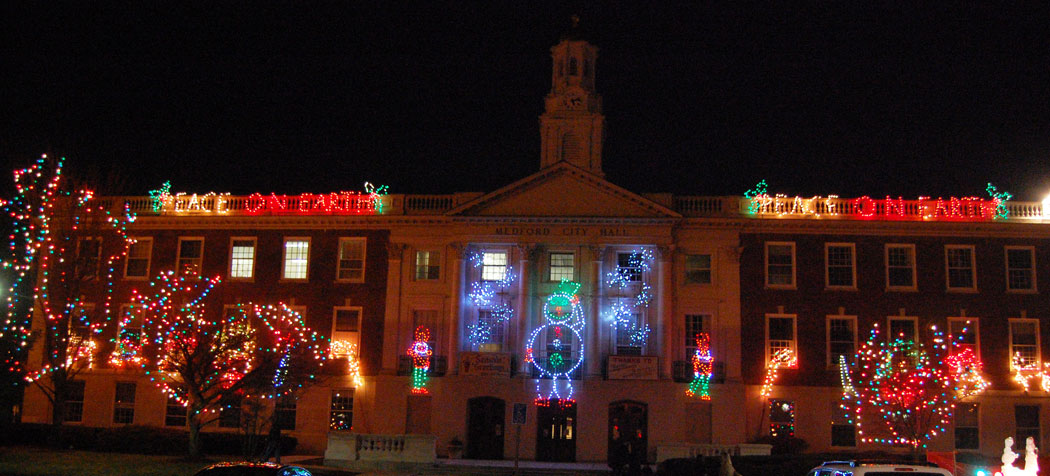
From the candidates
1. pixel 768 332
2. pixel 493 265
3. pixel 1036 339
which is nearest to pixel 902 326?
pixel 1036 339

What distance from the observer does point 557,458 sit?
41.4 metres

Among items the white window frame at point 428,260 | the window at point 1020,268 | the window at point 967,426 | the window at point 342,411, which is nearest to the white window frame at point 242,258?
the window at point 342,411

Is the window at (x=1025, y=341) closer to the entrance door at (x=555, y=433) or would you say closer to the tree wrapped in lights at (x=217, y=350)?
the entrance door at (x=555, y=433)

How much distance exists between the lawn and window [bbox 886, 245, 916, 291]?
2963 cm

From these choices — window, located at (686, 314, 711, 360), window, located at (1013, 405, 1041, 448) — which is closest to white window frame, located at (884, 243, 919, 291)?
window, located at (1013, 405, 1041, 448)

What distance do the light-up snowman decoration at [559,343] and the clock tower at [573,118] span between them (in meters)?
6.91

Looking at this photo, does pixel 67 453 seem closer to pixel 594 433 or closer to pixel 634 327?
pixel 594 433

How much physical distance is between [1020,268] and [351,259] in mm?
30339

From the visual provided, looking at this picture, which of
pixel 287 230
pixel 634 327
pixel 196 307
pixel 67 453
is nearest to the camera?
pixel 67 453

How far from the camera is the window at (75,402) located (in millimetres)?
44812

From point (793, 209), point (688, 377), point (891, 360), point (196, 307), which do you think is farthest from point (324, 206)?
point (891, 360)

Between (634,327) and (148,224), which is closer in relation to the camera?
(634,327)

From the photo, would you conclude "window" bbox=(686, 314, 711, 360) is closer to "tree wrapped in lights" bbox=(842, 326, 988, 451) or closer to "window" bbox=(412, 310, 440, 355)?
"tree wrapped in lights" bbox=(842, 326, 988, 451)

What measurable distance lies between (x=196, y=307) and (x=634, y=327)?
18855 millimetres
